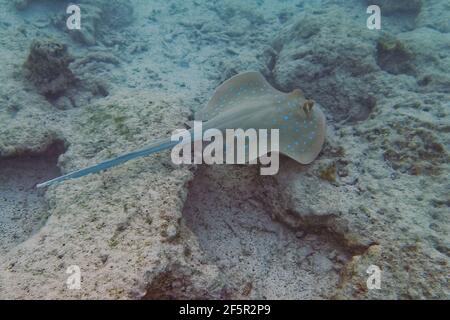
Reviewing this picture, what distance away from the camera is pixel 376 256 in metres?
2.81

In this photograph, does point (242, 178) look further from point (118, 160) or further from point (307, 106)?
point (118, 160)

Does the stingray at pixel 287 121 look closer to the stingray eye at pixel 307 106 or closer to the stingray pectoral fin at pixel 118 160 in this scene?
the stingray eye at pixel 307 106

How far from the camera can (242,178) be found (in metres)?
3.95

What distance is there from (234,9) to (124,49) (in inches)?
147

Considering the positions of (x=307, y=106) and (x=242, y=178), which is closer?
(x=307, y=106)

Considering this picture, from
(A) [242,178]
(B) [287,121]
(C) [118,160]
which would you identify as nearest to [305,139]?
(B) [287,121]

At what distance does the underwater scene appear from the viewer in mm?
2684

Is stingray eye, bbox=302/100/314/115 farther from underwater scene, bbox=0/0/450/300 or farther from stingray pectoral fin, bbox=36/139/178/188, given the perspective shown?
stingray pectoral fin, bbox=36/139/178/188

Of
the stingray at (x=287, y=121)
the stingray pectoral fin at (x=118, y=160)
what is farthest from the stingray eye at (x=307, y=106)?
the stingray pectoral fin at (x=118, y=160)

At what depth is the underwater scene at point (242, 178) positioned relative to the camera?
2.68 meters

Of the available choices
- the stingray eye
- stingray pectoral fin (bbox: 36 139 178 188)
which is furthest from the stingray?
stingray pectoral fin (bbox: 36 139 178 188)

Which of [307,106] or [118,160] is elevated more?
[307,106]
